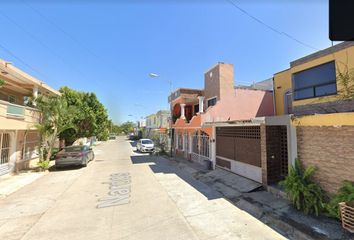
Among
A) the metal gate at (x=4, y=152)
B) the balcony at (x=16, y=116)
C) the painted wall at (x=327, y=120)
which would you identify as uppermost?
the balcony at (x=16, y=116)

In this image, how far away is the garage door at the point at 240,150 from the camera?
9923 millimetres

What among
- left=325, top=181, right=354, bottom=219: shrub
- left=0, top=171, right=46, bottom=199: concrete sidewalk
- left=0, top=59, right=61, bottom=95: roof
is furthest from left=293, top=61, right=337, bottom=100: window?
left=0, top=59, right=61, bottom=95: roof

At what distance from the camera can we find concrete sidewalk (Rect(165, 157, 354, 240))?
5.27 m

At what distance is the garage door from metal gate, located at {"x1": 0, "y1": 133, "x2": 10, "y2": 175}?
1355 centimetres

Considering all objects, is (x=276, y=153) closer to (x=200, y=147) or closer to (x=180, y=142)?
(x=200, y=147)

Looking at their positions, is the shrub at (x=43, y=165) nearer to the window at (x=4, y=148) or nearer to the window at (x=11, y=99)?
the window at (x=4, y=148)

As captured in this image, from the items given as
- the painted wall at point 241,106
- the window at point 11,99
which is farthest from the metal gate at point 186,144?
the window at point 11,99

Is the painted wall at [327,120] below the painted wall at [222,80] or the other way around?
below

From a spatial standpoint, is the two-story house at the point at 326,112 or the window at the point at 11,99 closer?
the two-story house at the point at 326,112

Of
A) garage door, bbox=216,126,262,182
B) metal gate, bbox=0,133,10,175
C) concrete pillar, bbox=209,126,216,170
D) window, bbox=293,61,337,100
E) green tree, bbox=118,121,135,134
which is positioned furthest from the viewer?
green tree, bbox=118,121,135,134

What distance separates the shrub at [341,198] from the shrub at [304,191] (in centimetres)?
37

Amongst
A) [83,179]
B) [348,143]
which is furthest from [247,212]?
[83,179]

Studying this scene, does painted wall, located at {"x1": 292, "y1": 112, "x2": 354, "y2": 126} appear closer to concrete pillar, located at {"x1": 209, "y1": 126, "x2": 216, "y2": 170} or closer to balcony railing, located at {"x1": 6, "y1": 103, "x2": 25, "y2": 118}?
concrete pillar, located at {"x1": 209, "y1": 126, "x2": 216, "y2": 170}

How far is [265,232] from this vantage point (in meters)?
5.52
